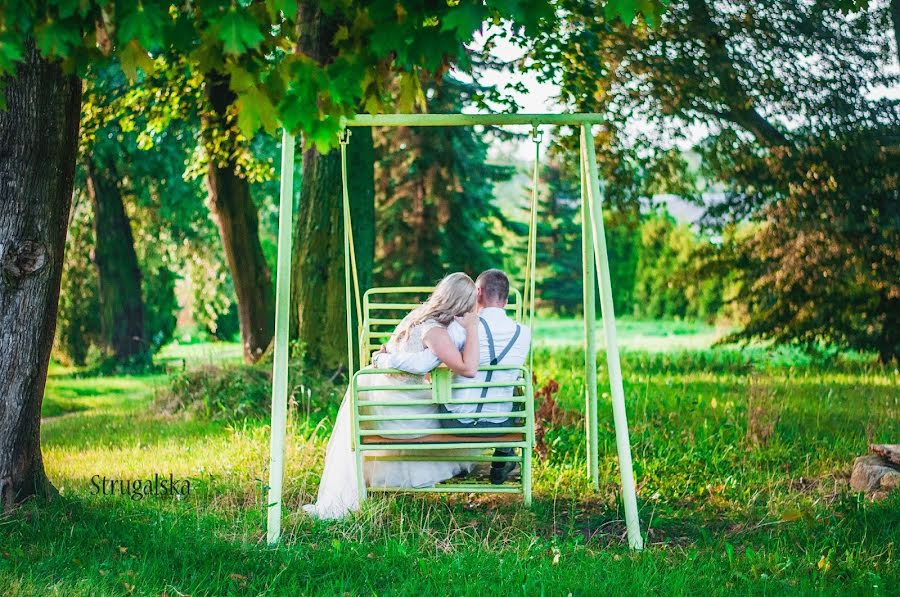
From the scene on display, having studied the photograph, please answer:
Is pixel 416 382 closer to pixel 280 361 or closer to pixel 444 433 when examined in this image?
pixel 444 433

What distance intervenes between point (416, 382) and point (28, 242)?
2.12 m

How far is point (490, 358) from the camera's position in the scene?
5.53 m

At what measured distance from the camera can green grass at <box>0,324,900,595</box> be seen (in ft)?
14.6

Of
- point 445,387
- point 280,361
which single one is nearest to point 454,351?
point 445,387

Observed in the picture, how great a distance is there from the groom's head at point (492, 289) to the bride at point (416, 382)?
272mm

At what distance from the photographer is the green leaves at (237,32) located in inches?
135

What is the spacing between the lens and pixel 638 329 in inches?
1091

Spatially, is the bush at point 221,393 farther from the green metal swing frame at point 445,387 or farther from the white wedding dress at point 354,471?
the green metal swing frame at point 445,387

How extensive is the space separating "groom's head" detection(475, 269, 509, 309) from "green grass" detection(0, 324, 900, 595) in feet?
3.71

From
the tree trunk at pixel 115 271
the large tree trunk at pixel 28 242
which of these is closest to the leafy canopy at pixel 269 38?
the large tree trunk at pixel 28 242

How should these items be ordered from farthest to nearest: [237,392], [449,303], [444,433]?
[237,392] → [449,303] → [444,433]

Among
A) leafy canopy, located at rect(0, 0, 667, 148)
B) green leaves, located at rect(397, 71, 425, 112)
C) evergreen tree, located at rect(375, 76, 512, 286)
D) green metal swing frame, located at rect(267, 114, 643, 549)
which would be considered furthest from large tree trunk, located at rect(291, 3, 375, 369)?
evergreen tree, located at rect(375, 76, 512, 286)

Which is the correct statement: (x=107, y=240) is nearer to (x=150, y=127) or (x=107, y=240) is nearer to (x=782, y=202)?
(x=150, y=127)

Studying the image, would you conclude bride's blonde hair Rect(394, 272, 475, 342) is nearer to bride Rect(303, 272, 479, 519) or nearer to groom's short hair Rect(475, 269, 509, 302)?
bride Rect(303, 272, 479, 519)
